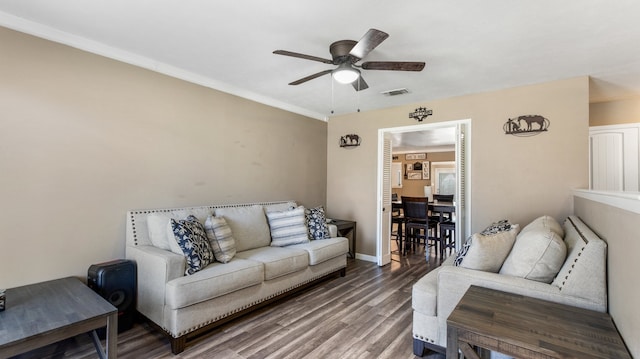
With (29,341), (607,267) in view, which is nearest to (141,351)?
(29,341)

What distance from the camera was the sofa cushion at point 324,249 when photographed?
3406 millimetres

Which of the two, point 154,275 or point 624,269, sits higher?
point 624,269

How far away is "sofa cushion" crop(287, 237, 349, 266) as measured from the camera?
3406mm

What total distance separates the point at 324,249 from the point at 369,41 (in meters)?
2.36

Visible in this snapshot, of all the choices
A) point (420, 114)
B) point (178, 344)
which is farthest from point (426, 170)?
point (178, 344)

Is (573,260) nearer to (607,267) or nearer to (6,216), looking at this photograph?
(607,267)

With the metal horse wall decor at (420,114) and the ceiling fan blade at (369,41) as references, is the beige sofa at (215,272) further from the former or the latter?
the metal horse wall decor at (420,114)

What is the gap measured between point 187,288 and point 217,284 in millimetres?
250

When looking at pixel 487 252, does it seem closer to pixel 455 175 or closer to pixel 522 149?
pixel 522 149

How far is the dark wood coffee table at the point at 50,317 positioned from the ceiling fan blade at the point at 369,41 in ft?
7.65

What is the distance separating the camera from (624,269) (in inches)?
54.0

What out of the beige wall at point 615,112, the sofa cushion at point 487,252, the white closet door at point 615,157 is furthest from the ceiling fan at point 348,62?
the beige wall at point 615,112

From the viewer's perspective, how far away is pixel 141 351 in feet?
7.27

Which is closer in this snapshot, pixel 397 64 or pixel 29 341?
pixel 29 341
